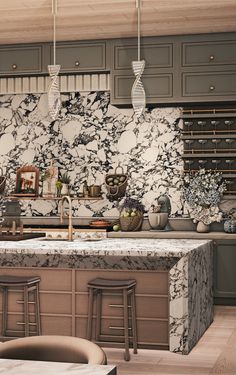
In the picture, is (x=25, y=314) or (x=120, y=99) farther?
Answer: (x=120, y=99)

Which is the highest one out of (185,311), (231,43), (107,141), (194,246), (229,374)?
(231,43)

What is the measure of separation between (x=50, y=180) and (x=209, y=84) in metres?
2.22

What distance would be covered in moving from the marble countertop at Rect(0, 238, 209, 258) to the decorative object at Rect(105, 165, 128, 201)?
2149mm

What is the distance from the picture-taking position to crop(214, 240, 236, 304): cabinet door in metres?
7.14

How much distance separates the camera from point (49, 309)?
17.4ft

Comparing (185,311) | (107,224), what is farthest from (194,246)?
(107,224)

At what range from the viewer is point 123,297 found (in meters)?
5.07

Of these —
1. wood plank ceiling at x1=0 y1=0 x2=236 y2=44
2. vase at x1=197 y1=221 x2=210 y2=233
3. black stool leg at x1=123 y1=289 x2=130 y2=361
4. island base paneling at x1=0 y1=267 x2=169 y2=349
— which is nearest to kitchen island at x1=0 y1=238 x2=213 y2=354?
island base paneling at x1=0 y1=267 x2=169 y2=349

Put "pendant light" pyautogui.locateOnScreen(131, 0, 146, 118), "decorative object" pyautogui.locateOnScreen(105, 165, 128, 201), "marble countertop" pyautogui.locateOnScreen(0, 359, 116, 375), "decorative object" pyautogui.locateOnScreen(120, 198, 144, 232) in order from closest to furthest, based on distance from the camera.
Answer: "marble countertop" pyautogui.locateOnScreen(0, 359, 116, 375)
"pendant light" pyautogui.locateOnScreen(131, 0, 146, 118)
"decorative object" pyautogui.locateOnScreen(120, 198, 144, 232)
"decorative object" pyautogui.locateOnScreen(105, 165, 128, 201)

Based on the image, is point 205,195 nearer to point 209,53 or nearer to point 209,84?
point 209,84

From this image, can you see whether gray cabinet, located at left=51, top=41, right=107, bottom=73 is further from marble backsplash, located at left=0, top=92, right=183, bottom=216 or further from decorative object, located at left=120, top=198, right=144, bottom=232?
decorative object, located at left=120, top=198, right=144, bottom=232

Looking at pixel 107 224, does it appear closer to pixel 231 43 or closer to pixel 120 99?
pixel 120 99

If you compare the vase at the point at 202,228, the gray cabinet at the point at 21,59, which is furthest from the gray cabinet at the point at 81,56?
the vase at the point at 202,228

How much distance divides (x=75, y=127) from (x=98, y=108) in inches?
14.2
